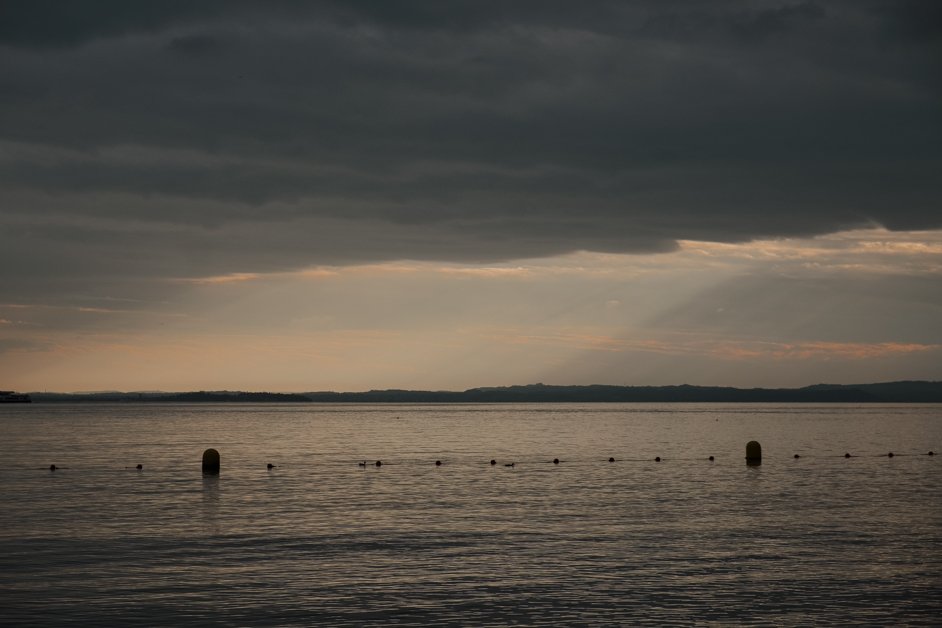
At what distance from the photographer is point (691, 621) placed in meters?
26.5

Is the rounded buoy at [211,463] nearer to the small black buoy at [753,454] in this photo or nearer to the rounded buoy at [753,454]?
the small black buoy at [753,454]

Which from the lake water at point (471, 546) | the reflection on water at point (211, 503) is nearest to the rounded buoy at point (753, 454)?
the lake water at point (471, 546)

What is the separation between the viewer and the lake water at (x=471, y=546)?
92.6 feet

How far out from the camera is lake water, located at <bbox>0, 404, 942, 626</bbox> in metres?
28.2

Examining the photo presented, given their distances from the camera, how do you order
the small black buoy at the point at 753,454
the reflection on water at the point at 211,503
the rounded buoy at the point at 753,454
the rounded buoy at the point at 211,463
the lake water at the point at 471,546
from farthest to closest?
1. the rounded buoy at the point at 753,454
2. the small black buoy at the point at 753,454
3. the rounded buoy at the point at 211,463
4. the reflection on water at the point at 211,503
5. the lake water at the point at 471,546

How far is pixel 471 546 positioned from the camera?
39.2m

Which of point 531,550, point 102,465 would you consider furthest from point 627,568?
point 102,465

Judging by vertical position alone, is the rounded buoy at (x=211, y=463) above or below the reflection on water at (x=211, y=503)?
above

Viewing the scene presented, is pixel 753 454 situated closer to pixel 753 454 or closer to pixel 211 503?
pixel 753 454

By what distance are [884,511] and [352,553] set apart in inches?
1152

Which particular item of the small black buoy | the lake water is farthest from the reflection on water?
the small black buoy

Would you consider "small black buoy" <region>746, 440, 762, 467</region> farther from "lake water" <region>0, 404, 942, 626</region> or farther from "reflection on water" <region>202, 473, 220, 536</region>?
"reflection on water" <region>202, 473, 220, 536</region>

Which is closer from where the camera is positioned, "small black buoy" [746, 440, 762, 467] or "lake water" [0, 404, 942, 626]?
"lake water" [0, 404, 942, 626]

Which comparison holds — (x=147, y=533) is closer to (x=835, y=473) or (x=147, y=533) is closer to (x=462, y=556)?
(x=462, y=556)
